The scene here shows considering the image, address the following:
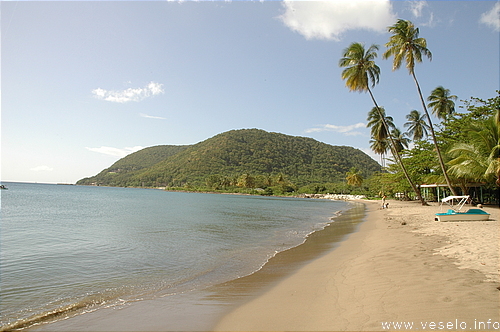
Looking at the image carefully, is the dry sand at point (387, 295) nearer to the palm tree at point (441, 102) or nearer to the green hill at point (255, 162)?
the palm tree at point (441, 102)

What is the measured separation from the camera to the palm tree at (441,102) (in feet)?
133

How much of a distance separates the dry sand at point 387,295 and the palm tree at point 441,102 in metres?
39.0

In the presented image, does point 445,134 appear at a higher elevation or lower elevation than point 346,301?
higher

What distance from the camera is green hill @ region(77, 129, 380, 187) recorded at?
143250 mm

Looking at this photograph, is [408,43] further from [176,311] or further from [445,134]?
[176,311]

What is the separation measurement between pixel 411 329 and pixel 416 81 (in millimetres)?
25294

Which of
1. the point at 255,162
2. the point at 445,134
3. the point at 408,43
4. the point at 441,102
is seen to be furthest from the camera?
the point at 255,162

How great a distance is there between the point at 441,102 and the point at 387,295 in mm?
44401

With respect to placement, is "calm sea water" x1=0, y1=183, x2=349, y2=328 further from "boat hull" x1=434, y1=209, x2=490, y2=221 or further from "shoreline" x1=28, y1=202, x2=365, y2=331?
"boat hull" x1=434, y1=209, x2=490, y2=221

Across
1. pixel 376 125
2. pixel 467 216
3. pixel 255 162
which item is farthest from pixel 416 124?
pixel 255 162

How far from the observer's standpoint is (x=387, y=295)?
5035 mm

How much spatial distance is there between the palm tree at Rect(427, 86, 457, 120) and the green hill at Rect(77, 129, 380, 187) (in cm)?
8954

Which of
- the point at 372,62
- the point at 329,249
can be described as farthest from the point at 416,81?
the point at 329,249

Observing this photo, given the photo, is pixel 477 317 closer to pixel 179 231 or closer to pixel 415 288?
pixel 415 288
